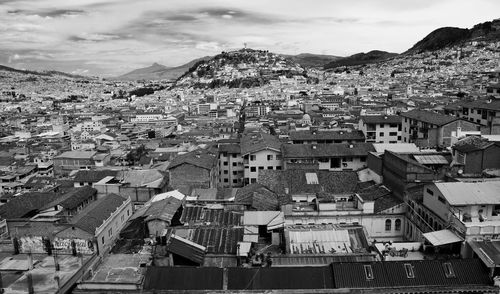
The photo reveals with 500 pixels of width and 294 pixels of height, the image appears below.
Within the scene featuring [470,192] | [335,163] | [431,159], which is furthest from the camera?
[335,163]

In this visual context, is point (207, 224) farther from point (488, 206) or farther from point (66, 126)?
point (66, 126)

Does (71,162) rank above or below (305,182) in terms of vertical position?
below

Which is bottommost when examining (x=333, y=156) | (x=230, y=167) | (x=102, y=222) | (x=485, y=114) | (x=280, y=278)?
(x=230, y=167)

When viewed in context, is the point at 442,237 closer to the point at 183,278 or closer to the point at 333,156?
the point at 183,278

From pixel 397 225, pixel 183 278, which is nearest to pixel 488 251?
pixel 397 225

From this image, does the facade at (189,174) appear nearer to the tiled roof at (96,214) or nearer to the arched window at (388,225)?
the tiled roof at (96,214)

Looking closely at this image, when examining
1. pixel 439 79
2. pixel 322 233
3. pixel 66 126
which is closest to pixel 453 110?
pixel 322 233

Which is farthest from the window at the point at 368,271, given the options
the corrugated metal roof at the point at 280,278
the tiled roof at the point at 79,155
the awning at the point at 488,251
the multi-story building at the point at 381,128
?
the tiled roof at the point at 79,155
